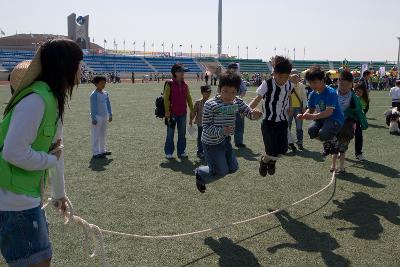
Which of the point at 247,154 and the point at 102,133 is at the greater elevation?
the point at 102,133

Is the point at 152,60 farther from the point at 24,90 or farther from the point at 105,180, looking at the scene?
the point at 24,90

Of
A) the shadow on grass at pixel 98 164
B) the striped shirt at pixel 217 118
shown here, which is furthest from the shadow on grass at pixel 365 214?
the shadow on grass at pixel 98 164

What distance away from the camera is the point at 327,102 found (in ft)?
22.3

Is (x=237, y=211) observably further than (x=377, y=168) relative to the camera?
No

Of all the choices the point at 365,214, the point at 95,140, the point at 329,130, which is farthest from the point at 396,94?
the point at 95,140

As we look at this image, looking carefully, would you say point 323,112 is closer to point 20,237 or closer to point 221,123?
point 221,123

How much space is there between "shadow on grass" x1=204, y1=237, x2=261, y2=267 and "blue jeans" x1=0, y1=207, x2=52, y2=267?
7.03 feet

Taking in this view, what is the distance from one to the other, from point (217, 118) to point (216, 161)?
0.56m

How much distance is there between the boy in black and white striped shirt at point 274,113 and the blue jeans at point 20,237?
4.07 m

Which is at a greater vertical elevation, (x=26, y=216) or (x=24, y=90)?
(x=24, y=90)

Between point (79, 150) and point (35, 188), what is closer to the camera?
point (35, 188)

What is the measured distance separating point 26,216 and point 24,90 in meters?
0.73

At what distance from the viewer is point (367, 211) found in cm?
585

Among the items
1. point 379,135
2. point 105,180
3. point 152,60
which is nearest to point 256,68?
point 152,60
